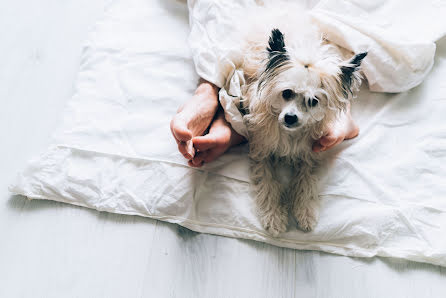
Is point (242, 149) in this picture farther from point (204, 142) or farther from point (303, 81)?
point (303, 81)

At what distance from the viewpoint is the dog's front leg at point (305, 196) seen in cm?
130

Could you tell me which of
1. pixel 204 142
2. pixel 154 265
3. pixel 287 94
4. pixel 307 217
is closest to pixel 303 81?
pixel 287 94

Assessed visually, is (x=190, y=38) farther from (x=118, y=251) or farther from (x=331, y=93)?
(x=118, y=251)

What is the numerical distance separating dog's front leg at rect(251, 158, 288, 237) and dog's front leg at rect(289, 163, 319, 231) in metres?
0.05

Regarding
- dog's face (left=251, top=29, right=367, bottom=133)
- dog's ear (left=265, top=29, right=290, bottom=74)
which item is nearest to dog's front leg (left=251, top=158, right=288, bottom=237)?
dog's face (left=251, top=29, right=367, bottom=133)

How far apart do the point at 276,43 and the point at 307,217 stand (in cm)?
62

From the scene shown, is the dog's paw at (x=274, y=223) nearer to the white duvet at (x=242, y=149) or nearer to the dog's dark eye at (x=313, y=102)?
the white duvet at (x=242, y=149)

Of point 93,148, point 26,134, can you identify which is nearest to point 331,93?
point 93,148

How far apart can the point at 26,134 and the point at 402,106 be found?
1568 mm

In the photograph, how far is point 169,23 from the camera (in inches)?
66.5

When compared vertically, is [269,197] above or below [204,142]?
below

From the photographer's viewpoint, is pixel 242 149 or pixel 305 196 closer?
pixel 305 196

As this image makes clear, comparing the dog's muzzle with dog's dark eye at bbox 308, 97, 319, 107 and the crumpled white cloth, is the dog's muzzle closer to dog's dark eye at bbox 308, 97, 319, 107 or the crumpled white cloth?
dog's dark eye at bbox 308, 97, 319, 107

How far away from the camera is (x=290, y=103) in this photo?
3.71 feet
